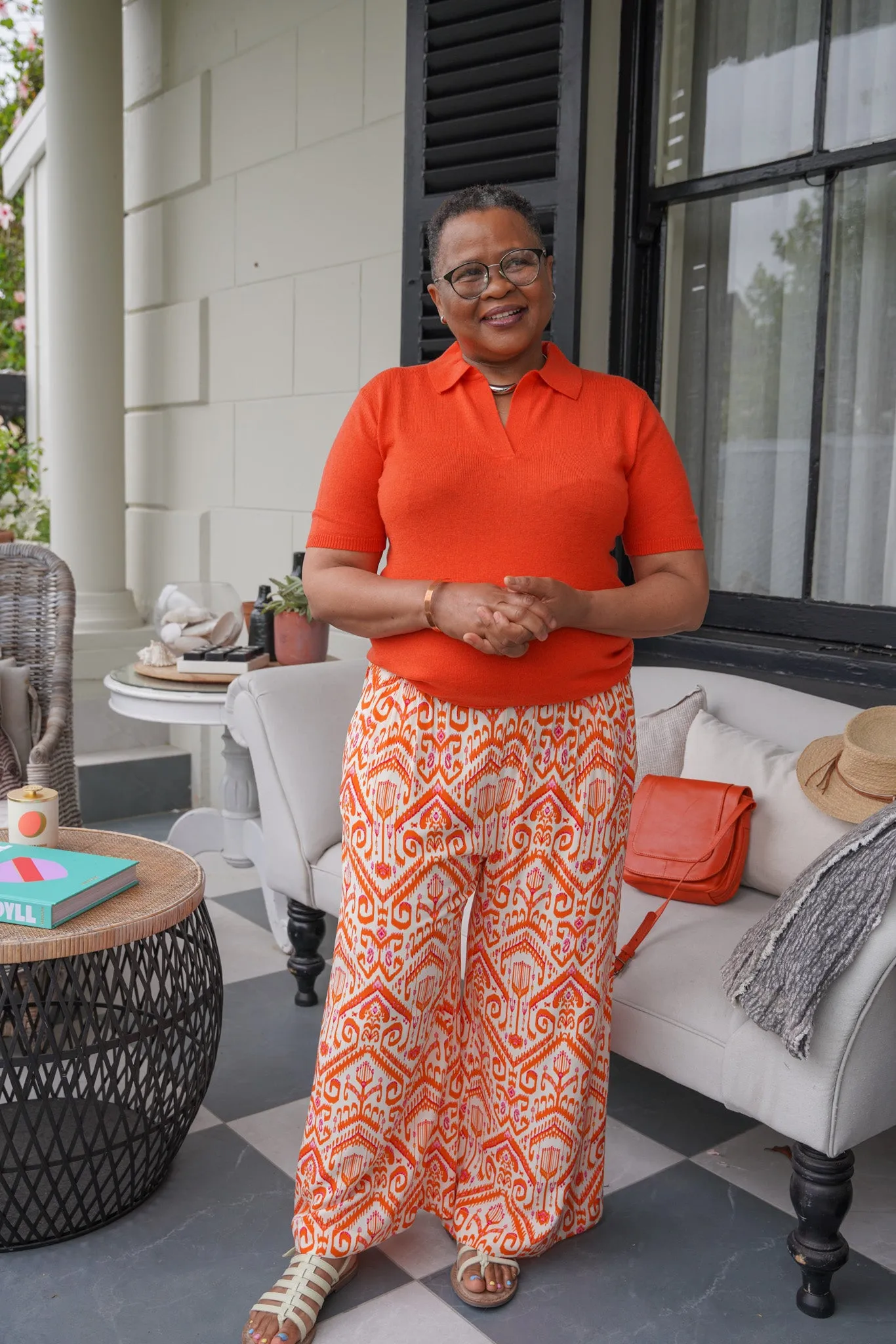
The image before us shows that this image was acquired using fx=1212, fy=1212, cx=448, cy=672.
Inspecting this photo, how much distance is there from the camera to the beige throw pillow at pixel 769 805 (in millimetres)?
2168

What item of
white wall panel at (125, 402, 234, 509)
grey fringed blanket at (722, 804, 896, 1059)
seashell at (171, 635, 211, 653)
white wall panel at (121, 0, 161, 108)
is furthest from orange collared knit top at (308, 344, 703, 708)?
white wall panel at (121, 0, 161, 108)

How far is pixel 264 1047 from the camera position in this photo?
8.38 ft

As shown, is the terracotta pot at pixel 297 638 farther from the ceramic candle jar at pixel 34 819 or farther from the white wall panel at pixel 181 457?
the white wall panel at pixel 181 457

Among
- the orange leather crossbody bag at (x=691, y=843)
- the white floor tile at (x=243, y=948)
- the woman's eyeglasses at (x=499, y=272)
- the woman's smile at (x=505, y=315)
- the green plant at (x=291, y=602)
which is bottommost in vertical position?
the white floor tile at (x=243, y=948)

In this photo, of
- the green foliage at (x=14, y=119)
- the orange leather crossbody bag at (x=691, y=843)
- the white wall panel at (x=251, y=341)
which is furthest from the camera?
the green foliage at (x=14, y=119)

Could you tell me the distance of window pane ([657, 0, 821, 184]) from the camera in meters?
2.75

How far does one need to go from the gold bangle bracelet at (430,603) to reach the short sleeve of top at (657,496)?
0.32 metres

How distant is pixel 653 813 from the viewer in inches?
88.7

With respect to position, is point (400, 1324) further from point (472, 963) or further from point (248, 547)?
point (248, 547)

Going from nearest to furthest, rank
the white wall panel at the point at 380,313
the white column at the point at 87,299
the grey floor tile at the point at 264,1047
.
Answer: the grey floor tile at the point at 264,1047 → the white wall panel at the point at 380,313 → the white column at the point at 87,299

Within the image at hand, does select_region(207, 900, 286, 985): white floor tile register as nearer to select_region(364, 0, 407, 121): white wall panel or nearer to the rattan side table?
the rattan side table

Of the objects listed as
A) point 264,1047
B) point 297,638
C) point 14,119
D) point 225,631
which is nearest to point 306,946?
point 264,1047

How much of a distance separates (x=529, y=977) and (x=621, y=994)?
1.08ft

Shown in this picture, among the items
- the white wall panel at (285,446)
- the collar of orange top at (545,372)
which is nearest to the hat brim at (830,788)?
the collar of orange top at (545,372)
